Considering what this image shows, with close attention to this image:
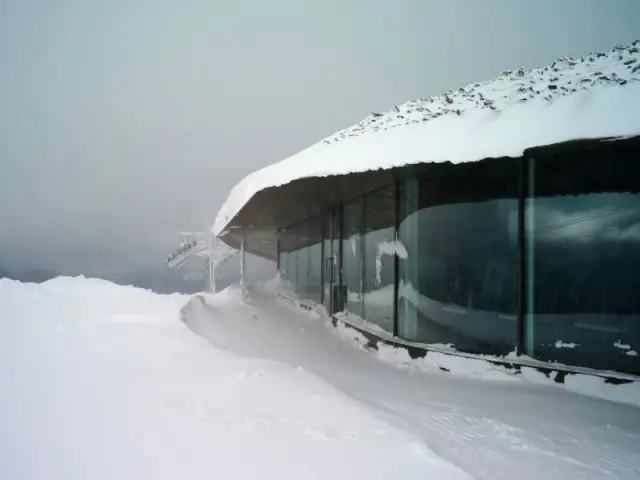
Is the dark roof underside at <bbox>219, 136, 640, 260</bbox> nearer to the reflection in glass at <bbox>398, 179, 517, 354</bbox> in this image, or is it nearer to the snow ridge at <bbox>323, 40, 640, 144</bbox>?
the reflection in glass at <bbox>398, 179, 517, 354</bbox>

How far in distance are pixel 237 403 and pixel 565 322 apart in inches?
168

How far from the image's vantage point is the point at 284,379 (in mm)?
5188

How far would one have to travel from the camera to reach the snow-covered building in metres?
5.59

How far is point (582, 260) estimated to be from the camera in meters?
6.10

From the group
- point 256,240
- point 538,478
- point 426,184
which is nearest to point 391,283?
point 426,184

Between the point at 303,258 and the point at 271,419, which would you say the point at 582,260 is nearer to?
the point at 271,419

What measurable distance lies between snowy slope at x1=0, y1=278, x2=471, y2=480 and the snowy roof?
3.10 m

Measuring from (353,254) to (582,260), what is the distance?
4.86 m

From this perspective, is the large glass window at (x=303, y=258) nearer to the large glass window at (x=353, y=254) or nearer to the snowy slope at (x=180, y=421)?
the large glass window at (x=353, y=254)

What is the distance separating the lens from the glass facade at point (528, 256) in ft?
19.0

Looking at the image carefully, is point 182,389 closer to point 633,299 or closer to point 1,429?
point 1,429

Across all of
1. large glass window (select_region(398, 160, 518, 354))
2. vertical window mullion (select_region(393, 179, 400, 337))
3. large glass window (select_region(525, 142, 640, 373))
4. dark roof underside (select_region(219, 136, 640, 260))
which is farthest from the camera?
vertical window mullion (select_region(393, 179, 400, 337))

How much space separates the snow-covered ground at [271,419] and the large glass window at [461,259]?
0.79 meters

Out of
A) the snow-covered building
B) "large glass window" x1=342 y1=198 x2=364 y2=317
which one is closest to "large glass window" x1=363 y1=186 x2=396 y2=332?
the snow-covered building
